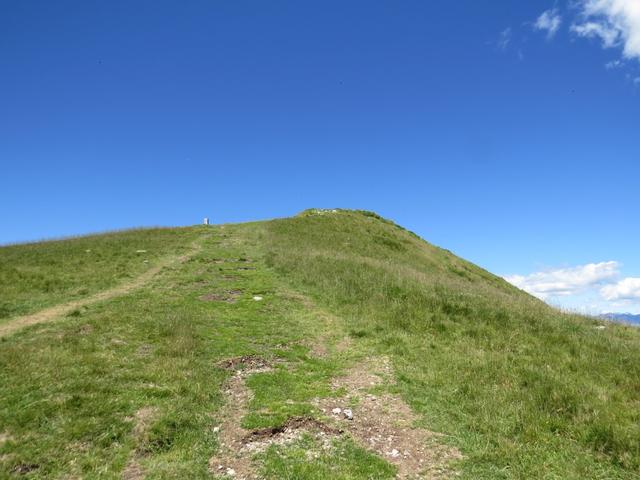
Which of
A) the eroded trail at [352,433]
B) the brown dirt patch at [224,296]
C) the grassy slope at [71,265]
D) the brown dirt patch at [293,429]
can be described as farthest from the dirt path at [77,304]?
the brown dirt patch at [293,429]

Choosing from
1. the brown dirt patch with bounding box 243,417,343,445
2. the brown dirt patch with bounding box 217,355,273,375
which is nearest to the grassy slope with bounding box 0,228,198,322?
the brown dirt patch with bounding box 217,355,273,375

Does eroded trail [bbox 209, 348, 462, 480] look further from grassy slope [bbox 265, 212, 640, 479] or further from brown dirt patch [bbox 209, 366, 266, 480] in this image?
grassy slope [bbox 265, 212, 640, 479]

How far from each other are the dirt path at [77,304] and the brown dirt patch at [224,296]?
4.22 metres

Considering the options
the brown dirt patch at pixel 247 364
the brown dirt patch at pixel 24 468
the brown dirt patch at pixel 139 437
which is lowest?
the brown dirt patch at pixel 24 468

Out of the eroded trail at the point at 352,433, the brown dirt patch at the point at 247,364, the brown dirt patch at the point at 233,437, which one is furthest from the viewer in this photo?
the brown dirt patch at the point at 247,364

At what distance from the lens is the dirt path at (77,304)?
16750mm

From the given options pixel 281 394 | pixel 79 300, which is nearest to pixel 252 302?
pixel 79 300

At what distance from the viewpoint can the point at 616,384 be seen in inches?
451

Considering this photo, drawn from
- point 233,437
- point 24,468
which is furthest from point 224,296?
point 24,468

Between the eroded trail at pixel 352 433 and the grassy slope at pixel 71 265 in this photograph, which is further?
the grassy slope at pixel 71 265

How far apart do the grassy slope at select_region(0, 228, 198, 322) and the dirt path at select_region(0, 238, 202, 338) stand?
0.67 metres

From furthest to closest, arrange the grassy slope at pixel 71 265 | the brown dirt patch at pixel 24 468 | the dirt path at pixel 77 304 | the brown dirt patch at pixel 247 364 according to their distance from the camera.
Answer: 1. the grassy slope at pixel 71 265
2. the dirt path at pixel 77 304
3. the brown dirt patch at pixel 247 364
4. the brown dirt patch at pixel 24 468

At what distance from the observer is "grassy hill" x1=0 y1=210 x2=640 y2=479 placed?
8344 mm

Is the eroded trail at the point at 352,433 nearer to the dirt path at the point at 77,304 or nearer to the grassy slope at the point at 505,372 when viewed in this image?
the grassy slope at the point at 505,372
